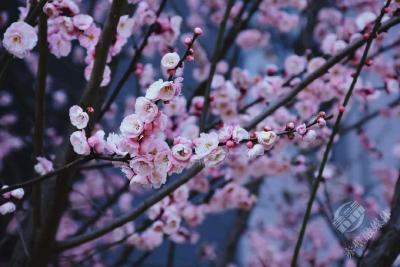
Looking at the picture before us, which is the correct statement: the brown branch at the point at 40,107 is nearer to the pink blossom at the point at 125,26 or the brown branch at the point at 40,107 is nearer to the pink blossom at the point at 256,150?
the pink blossom at the point at 125,26

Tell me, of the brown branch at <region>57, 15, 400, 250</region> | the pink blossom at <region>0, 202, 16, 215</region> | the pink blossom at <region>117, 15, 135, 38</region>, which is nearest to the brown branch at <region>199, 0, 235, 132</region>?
the brown branch at <region>57, 15, 400, 250</region>

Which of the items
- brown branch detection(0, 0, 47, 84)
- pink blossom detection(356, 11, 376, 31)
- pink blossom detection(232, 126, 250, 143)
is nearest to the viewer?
pink blossom detection(232, 126, 250, 143)

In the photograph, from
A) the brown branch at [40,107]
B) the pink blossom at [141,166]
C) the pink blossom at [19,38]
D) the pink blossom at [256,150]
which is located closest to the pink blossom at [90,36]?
the brown branch at [40,107]

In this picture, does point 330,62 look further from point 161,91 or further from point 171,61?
point 161,91

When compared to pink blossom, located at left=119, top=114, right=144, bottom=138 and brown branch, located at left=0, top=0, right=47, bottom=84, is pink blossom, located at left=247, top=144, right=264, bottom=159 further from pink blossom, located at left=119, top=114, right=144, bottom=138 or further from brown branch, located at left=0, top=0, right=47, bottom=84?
brown branch, located at left=0, top=0, right=47, bottom=84

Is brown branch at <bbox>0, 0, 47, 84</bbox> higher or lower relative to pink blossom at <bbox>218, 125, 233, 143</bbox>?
higher

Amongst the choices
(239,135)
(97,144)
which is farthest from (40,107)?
(239,135)

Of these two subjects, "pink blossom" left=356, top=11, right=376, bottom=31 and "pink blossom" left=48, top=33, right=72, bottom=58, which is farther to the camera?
"pink blossom" left=356, top=11, right=376, bottom=31

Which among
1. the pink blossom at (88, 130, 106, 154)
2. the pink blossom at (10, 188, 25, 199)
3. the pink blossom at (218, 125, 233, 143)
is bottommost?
the pink blossom at (218, 125, 233, 143)

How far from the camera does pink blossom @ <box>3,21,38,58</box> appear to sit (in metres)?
1.98

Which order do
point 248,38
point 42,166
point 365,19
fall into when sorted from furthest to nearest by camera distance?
point 248,38
point 365,19
point 42,166

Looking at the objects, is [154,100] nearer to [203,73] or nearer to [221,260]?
[203,73]

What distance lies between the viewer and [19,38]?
2.00m

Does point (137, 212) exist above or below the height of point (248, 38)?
below
